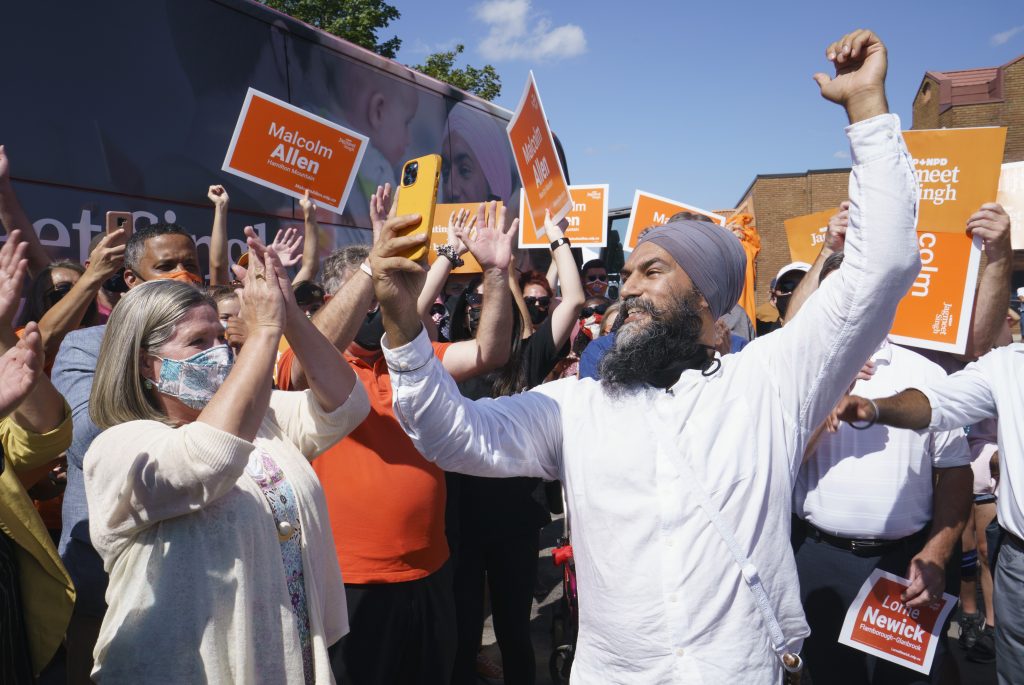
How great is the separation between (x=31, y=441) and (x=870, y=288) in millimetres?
2370

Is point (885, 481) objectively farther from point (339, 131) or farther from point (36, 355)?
point (339, 131)

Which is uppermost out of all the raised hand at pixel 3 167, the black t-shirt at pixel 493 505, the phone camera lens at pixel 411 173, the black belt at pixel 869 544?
the phone camera lens at pixel 411 173

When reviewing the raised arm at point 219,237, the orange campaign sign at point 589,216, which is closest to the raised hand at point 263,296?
the raised arm at point 219,237

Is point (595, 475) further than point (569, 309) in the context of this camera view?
No

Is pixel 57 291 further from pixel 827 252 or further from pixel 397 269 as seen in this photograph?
pixel 827 252

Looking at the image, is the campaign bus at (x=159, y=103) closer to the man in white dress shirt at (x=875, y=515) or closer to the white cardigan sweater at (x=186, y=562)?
the white cardigan sweater at (x=186, y=562)

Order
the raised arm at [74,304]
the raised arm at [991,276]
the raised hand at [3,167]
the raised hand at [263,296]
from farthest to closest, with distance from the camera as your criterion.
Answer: the raised hand at [3,167] < the raised arm at [991,276] < the raised arm at [74,304] < the raised hand at [263,296]

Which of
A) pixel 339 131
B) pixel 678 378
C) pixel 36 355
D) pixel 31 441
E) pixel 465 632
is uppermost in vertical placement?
pixel 339 131

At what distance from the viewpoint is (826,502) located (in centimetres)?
290

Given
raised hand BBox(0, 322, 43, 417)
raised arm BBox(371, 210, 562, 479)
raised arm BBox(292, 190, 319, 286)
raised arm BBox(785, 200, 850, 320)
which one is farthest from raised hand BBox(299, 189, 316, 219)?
raised arm BBox(785, 200, 850, 320)

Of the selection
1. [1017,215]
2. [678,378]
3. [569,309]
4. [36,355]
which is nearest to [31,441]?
[36,355]

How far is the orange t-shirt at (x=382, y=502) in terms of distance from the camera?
266 centimetres

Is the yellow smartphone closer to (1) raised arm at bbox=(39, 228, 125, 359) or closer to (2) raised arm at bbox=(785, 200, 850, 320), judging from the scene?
(1) raised arm at bbox=(39, 228, 125, 359)

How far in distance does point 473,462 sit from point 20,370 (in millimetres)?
1164
